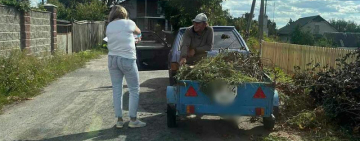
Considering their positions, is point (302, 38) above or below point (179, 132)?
above

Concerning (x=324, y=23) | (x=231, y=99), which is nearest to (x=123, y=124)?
(x=231, y=99)

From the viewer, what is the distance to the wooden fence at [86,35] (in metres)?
19.8

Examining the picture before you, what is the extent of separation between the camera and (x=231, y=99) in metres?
5.30

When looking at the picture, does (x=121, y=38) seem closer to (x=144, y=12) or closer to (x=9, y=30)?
(x=9, y=30)

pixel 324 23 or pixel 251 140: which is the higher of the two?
pixel 324 23

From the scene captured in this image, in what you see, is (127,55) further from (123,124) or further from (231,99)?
(231,99)

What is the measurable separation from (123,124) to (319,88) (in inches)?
123

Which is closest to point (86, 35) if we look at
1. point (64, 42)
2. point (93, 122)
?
point (64, 42)

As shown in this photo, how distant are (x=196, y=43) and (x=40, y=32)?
8068mm

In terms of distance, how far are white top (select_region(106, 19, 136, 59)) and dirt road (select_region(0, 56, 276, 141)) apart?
1089 millimetres

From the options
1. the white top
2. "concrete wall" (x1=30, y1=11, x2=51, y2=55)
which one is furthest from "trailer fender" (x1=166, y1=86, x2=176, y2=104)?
"concrete wall" (x1=30, y1=11, x2=51, y2=55)

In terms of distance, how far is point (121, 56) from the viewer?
5.67m

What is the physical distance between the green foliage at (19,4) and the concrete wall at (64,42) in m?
3.94

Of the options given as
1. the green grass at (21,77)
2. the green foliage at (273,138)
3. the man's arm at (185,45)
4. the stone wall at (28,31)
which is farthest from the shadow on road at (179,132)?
the stone wall at (28,31)
